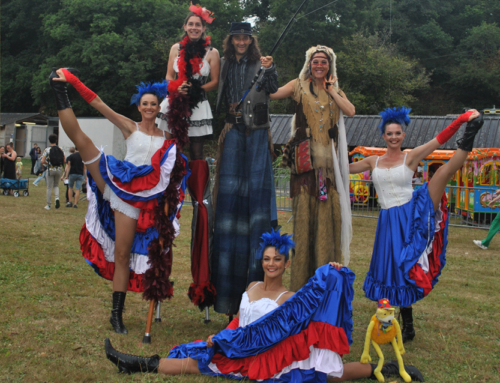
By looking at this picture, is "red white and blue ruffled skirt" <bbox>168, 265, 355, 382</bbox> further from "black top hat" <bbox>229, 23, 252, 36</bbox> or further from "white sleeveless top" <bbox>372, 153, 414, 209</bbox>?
"black top hat" <bbox>229, 23, 252, 36</bbox>

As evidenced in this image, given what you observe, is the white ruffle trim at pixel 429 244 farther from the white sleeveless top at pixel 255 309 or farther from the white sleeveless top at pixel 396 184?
the white sleeveless top at pixel 255 309

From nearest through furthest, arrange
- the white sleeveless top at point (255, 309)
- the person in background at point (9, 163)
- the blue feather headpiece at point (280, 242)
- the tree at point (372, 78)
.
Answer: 1. the white sleeveless top at point (255, 309)
2. the blue feather headpiece at point (280, 242)
3. the person in background at point (9, 163)
4. the tree at point (372, 78)

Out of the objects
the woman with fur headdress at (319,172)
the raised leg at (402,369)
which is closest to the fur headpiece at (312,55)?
the woman with fur headdress at (319,172)

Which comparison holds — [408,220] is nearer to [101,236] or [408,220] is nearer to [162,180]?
[162,180]

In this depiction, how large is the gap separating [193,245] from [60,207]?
9.09m

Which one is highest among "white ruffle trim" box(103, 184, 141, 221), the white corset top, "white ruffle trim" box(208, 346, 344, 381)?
the white corset top

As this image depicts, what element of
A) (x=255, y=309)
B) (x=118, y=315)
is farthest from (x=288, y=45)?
(x=255, y=309)

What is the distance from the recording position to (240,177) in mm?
4305

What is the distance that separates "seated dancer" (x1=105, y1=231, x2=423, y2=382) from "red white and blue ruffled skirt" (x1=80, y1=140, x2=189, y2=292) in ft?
3.54

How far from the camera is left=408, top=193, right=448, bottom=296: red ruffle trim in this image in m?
3.89

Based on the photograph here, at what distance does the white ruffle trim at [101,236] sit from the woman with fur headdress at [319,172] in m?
1.28

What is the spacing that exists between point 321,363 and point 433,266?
149cm

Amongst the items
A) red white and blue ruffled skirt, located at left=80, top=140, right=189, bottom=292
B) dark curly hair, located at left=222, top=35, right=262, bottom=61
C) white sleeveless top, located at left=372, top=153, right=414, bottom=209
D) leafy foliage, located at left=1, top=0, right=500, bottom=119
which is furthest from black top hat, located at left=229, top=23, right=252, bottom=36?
leafy foliage, located at left=1, top=0, right=500, bottom=119

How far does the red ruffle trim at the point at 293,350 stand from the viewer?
3.12 m
